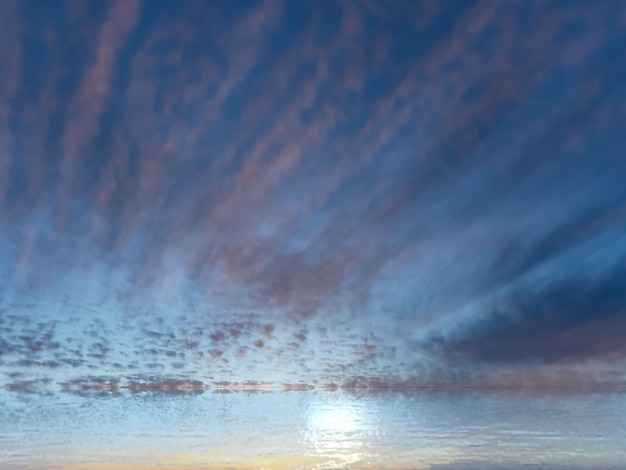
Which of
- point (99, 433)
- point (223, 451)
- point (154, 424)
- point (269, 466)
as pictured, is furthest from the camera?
point (154, 424)

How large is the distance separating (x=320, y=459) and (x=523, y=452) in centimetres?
770

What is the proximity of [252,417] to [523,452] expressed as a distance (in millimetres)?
22197

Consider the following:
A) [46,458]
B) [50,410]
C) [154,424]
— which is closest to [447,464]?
[46,458]

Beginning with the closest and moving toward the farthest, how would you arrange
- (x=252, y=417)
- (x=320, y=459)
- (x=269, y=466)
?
1. (x=269, y=466)
2. (x=320, y=459)
3. (x=252, y=417)

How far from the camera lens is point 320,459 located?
22.7 m

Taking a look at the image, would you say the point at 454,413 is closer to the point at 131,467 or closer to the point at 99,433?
the point at 99,433

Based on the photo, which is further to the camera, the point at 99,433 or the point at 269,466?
the point at 99,433

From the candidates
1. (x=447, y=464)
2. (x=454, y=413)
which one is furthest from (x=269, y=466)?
(x=454, y=413)

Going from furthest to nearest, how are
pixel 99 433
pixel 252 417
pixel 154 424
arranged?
pixel 252 417
pixel 154 424
pixel 99 433

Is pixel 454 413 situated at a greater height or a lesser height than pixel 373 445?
greater

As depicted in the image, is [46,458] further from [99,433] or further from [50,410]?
[50,410]

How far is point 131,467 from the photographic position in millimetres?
21609

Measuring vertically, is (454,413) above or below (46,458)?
above

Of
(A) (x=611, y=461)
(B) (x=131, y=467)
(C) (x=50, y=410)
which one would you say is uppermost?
(C) (x=50, y=410)
